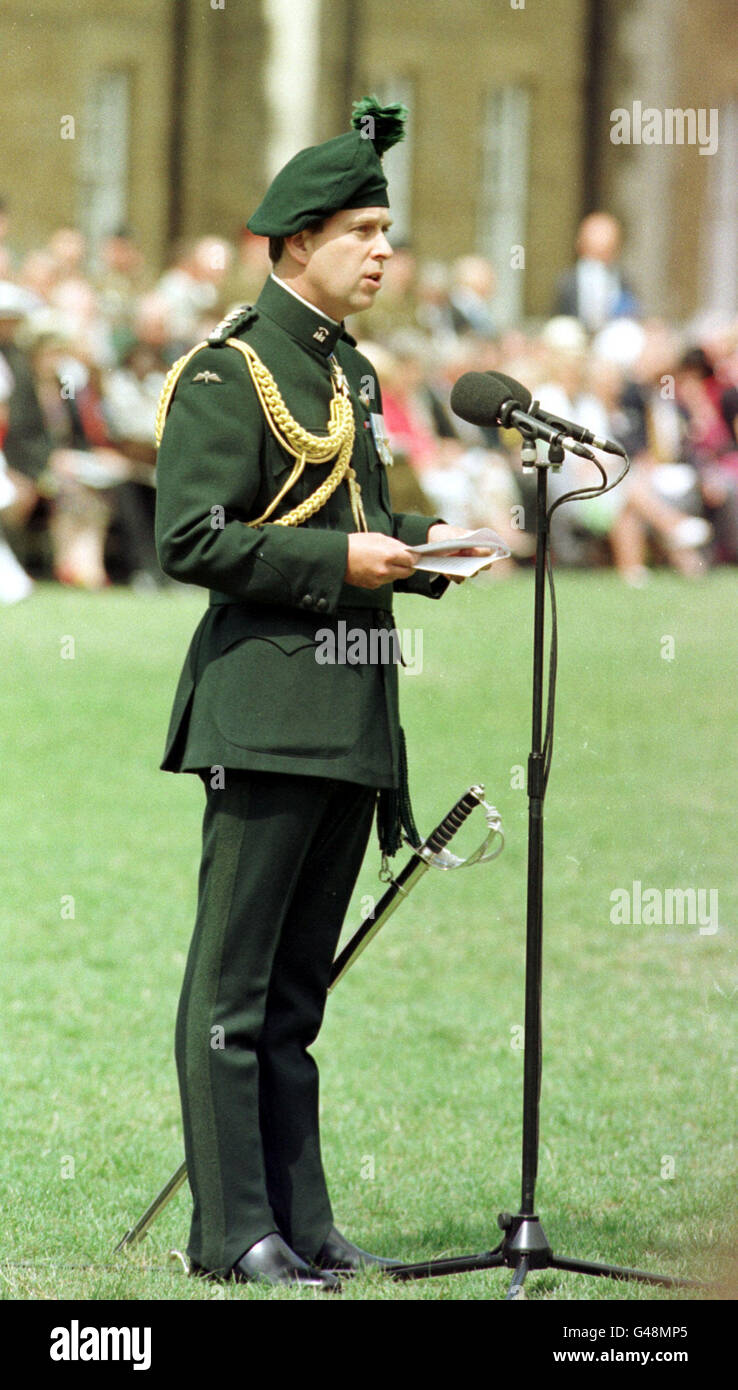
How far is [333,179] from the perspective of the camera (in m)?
3.77

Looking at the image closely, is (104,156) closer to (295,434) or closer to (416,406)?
(416,406)

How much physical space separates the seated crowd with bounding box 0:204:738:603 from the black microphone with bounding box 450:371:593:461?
744cm

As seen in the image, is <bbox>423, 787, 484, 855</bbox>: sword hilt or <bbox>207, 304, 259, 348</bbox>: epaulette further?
<bbox>423, 787, 484, 855</bbox>: sword hilt

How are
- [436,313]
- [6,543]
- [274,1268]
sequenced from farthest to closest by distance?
1. [436,313]
2. [6,543]
3. [274,1268]

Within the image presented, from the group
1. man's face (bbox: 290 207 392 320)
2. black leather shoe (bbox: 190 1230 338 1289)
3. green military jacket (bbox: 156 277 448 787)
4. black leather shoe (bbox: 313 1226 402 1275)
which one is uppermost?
man's face (bbox: 290 207 392 320)

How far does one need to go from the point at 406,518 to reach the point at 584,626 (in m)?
6.68

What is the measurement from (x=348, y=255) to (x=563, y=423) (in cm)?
47

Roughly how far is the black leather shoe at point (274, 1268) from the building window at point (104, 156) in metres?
19.0

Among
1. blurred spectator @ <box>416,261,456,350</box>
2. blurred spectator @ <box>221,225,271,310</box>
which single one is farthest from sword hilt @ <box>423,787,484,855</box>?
blurred spectator @ <box>416,261,456,350</box>

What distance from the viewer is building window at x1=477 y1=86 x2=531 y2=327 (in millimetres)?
26141

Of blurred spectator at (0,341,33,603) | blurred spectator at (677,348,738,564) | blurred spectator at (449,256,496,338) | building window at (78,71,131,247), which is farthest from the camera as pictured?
building window at (78,71,131,247)

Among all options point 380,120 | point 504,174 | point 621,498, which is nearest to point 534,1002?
point 380,120

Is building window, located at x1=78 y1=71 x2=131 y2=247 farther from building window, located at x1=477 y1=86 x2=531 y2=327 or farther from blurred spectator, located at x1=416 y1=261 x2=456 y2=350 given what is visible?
blurred spectator, located at x1=416 y1=261 x2=456 y2=350

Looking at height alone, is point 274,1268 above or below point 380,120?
below
